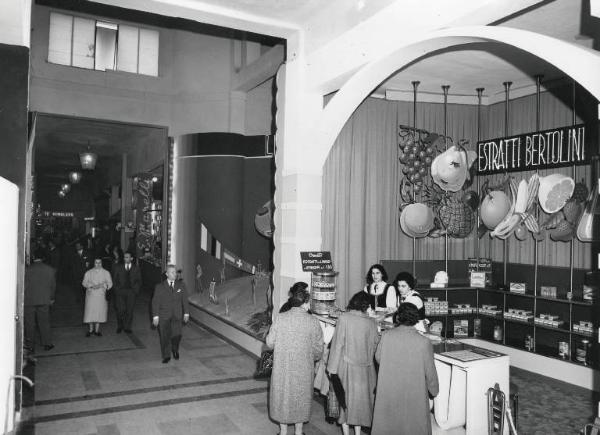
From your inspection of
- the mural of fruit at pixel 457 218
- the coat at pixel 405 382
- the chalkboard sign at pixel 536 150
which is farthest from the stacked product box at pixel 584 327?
the coat at pixel 405 382

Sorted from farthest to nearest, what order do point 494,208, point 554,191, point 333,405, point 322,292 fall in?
1. point 494,208
2. point 554,191
3. point 322,292
4. point 333,405

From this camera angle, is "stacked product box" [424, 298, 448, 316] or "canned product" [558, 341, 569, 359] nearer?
"canned product" [558, 341, 569, 359]

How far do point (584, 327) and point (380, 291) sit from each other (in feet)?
9.33

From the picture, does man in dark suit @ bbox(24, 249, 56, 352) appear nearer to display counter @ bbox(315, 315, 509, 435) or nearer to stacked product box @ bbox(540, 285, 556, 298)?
display counter @ bbox(315, 315, 509, 435)

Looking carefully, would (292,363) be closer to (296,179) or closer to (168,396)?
(168,396)

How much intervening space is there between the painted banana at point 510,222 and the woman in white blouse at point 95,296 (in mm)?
6849

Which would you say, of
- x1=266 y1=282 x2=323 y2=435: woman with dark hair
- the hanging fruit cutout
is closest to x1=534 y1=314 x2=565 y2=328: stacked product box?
the hanging fruit cutout

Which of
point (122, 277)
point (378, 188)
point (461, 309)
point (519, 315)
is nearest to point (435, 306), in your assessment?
point (461, 309)

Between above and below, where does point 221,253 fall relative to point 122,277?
above

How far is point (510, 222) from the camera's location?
7.73 meters

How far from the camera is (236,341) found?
866cm

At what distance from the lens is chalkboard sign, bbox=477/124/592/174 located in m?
6.82

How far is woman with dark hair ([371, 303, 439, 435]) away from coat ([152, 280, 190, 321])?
14.4 feet

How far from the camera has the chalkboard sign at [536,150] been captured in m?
6.82
